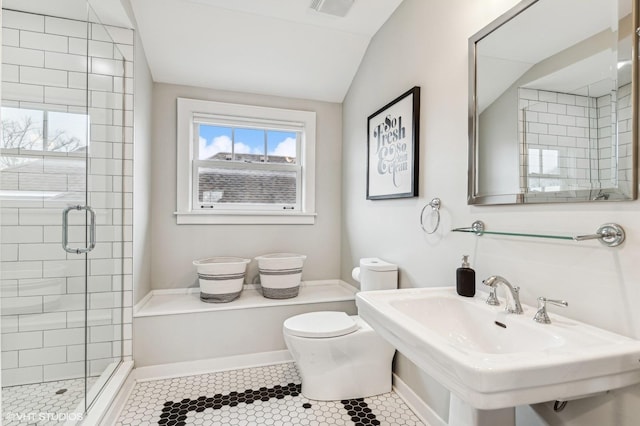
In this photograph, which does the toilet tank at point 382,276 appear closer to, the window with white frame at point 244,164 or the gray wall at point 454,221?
the gray wall at point 454,221

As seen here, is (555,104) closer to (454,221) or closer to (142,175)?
(454,221)

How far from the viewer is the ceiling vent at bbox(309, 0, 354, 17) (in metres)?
1.99

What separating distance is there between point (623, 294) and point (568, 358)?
34cm

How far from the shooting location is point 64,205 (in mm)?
1740

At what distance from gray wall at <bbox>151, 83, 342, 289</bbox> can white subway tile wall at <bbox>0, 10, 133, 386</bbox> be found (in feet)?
1.71

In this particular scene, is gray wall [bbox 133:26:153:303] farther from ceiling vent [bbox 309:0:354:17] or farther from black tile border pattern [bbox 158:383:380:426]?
ceiling vent [bbox 309:0:354:17]

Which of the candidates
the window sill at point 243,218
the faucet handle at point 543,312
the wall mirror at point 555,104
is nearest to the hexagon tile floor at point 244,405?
the faucet handle at point 543,312

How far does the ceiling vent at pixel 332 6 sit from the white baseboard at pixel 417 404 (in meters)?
2.35

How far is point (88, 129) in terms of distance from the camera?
6.10 feet

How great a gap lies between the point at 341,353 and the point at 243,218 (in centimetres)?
143

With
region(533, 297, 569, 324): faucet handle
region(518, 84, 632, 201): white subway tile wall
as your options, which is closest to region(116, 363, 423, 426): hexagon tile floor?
region(533, 297, 569, 324): faucet handle

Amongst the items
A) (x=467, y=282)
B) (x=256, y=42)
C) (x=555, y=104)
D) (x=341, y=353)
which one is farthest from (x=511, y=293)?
(x=256, y=42)

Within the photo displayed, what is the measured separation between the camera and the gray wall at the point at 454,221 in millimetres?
908

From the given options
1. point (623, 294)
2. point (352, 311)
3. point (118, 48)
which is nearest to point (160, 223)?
point (118, 48)
